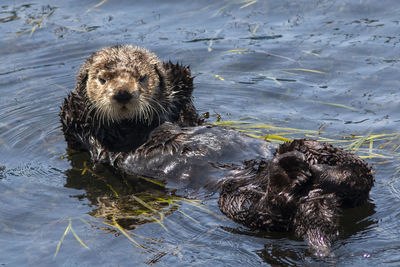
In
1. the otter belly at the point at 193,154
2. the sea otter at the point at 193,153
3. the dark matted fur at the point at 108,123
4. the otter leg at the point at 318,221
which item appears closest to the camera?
the otter leg at the point at 318,221

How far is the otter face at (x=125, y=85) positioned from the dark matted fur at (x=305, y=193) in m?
1.33

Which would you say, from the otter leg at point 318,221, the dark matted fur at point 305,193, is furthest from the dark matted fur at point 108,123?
the otter leg at point 318,221

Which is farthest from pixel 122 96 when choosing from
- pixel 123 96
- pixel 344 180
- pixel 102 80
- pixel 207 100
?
pixel 207 100

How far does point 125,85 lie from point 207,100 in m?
2.05

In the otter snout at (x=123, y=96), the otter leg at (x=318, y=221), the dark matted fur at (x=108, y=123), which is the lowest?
the otter leg at (x=318, y=221)

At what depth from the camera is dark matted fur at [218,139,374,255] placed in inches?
176

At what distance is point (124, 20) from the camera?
960 cm

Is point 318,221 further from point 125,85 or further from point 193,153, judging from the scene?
point 125,85

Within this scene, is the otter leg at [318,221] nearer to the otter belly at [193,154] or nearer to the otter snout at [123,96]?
the otter belly at [193,154]

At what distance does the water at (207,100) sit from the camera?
15.6 feet

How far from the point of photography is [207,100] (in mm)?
7547

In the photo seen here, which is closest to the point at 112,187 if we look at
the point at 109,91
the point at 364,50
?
the point at 109,91

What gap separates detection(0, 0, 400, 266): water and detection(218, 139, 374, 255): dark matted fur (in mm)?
148

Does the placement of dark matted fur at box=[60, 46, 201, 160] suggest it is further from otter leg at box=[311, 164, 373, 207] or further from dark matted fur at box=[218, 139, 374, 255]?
otter leg at box=[311, 164, 373, 207]
